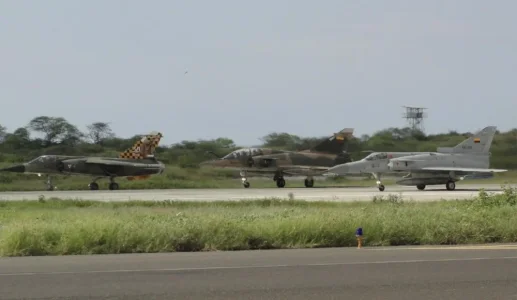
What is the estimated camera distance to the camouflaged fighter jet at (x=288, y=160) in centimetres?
5247

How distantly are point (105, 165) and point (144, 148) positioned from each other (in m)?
4.09

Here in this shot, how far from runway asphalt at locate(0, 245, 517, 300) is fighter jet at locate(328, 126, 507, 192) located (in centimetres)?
3128

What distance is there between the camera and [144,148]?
55781 mm

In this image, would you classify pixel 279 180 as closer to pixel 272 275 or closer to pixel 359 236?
pixel 359 236

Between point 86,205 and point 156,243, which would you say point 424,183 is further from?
point 156,243

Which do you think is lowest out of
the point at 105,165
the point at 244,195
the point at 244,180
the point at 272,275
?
the point at 244,195

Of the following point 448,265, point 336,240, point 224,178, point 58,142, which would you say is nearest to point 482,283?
point 448,265

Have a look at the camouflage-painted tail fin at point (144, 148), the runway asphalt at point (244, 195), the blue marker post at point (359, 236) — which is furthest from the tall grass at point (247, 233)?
the camouflage-painted tail fin at point (144, 148)

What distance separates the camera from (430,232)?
1606 cm

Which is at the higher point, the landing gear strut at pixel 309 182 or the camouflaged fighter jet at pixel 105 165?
the camouflaged fighter jet at pixel 105 165

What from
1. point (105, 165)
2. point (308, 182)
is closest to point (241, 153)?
point (308, 182)

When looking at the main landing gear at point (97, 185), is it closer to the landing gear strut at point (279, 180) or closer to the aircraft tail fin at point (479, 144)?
the landing gear strut at point (279, 180)

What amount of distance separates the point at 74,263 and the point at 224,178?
146 ft

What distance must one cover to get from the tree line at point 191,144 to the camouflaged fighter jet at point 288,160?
2.51 m
